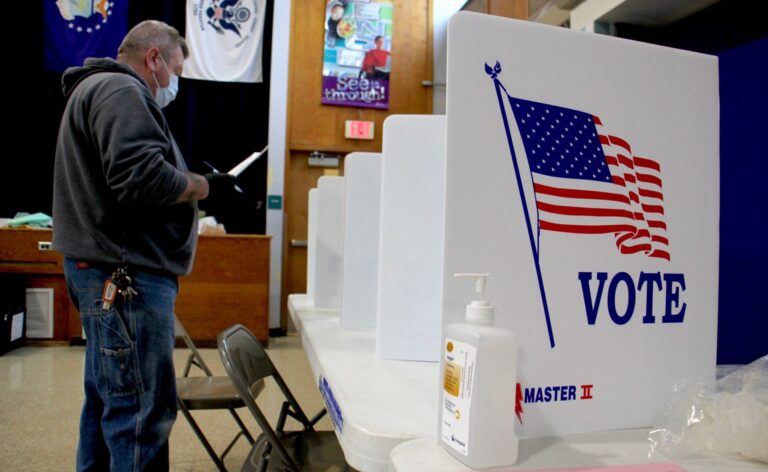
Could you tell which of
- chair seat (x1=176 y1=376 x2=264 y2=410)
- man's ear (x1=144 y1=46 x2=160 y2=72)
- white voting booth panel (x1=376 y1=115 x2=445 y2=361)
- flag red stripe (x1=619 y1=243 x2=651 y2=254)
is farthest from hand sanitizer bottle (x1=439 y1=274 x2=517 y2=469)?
man's ear (x1=144 y1=46 x2=160 y2=72)

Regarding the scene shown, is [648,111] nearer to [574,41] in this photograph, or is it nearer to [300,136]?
[574,41]

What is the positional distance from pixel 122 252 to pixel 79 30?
438cm

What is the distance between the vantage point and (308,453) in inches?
57.1

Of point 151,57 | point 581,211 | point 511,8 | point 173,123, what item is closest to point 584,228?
point 581,211

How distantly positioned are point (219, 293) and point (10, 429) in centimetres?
191

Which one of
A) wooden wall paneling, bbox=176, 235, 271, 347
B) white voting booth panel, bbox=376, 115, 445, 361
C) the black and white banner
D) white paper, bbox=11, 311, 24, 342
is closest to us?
white voting booth panel, bbox=376, 115, 445, 361

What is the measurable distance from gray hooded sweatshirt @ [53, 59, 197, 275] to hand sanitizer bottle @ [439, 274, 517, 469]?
3.34 ft

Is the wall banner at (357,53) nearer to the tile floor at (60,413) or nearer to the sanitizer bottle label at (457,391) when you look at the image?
the tile floor at (60,413)

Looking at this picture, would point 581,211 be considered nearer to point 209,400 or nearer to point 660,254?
point 660,254

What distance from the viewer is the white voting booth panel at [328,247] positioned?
1961 millimetres

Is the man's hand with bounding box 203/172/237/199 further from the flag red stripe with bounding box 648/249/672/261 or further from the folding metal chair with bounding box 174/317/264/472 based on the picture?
the flag red stripe with bounding box 648/249/672/261

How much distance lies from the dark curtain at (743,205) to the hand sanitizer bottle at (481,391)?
86 cm

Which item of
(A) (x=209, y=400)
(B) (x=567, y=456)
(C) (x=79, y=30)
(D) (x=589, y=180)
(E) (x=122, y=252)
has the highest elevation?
(C) (x=79, y=30)

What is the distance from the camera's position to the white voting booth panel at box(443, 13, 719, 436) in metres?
0.62
